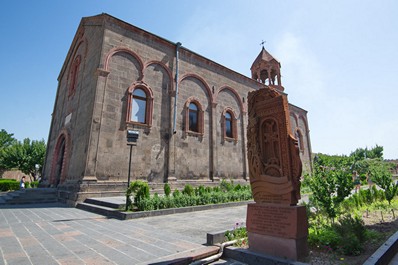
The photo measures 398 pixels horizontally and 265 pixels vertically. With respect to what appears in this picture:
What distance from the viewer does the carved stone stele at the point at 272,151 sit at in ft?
13.1

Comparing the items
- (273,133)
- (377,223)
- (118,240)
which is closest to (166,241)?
(118,240)

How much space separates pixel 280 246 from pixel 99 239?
382cm

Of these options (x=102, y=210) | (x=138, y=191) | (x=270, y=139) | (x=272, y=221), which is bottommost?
(x=102, y=210)

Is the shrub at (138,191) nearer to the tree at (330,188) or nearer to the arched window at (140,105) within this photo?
the arched window at (140,105)

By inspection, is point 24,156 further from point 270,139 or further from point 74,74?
point 270,139

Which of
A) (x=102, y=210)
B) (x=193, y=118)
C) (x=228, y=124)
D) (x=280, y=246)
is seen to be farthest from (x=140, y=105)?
(x=280, y=246)

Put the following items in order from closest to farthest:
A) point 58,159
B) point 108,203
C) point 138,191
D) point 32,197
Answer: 1. point 138,191
2. point 108,203
3. point 32,197
4. point 58,159

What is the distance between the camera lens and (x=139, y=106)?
1259cm

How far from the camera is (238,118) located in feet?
59.0

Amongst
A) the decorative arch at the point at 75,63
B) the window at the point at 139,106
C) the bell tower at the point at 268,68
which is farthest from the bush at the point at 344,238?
the bell tower at the point at 268,68

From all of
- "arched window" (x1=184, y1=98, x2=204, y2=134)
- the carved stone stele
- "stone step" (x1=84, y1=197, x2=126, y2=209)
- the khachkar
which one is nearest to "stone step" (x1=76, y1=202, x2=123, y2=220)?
"stone step" (x1=84, y1=197, x2=126, y2=209)

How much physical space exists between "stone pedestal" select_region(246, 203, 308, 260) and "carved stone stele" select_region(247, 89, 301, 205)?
0.19 m

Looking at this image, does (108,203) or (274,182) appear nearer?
(274,182)

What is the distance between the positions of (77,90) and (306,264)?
597 inches
